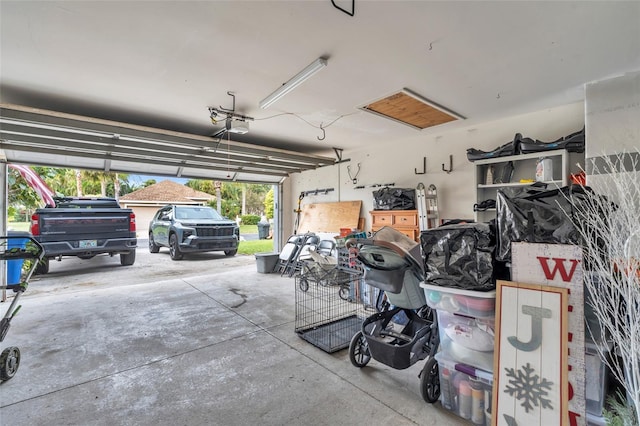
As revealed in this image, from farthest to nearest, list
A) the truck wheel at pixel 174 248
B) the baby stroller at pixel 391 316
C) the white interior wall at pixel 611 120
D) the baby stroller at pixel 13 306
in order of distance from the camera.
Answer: the truck wheel at pixel 174 248 < the white interior wall at pixel 611 120 < the baby stroller at pixel 13 306 < the baby stroller at pixel 391 316

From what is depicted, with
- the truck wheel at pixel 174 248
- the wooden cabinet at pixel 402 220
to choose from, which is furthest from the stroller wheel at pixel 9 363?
the truck wheel at pixel 174 248

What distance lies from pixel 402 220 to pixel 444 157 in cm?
130

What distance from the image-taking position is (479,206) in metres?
4.04

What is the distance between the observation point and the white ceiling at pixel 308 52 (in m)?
2.03

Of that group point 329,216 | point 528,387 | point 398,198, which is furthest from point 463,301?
point 329,216

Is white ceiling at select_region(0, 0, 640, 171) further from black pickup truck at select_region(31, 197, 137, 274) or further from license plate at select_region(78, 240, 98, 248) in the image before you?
license plate at select_region(78, 240, 98, 248)

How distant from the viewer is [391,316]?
A: 8.45 ft

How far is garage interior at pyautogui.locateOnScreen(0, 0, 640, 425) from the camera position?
2.03 metres

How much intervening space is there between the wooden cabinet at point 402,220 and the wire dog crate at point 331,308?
4.57ft

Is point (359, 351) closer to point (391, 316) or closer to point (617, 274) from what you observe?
point (391, 316)

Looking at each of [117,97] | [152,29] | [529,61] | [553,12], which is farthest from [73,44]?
[529,61]

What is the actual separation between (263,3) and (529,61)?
244cm

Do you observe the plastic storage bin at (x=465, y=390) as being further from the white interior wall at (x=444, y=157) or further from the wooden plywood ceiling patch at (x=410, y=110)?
the white interior wall at (x=444, y=157)

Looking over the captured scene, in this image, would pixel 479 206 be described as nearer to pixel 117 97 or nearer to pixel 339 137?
pixel 339 137
